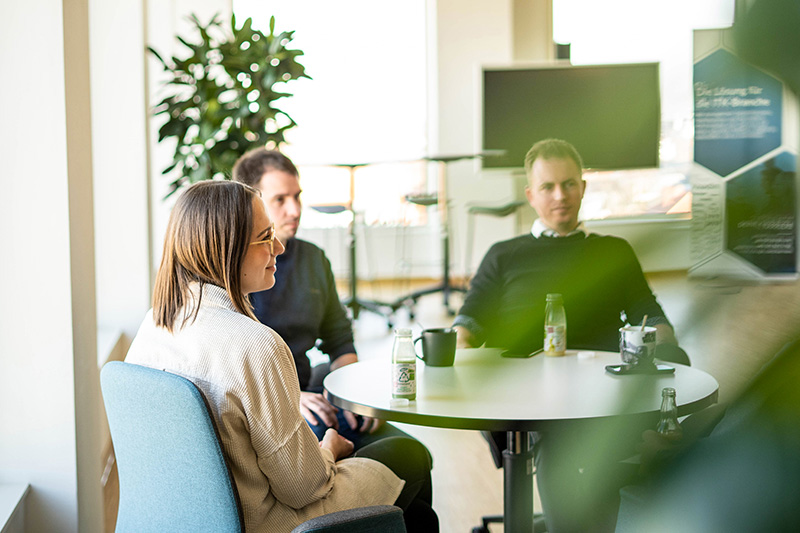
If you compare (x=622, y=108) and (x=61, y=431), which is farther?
(x=61, y=431)

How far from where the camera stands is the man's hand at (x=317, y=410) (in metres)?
1.92

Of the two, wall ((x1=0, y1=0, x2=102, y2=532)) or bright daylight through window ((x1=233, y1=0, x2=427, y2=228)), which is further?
bright daylight through window ((x1=233, y1=0, x2=427, y2=228))

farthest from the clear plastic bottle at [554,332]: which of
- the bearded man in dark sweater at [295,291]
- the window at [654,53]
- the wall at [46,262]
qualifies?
the window at [654,53]

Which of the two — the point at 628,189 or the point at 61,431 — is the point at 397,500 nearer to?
the point at 61,431

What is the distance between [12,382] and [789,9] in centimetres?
187

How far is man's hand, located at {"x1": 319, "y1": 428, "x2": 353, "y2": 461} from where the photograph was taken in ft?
5.37

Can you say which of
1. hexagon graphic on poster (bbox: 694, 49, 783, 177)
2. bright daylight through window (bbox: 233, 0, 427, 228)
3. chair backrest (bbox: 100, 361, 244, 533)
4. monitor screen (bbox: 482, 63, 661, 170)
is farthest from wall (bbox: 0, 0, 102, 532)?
bright daylight through window (bbox: 233, 0, 427, 228)

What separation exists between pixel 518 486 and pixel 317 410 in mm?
521

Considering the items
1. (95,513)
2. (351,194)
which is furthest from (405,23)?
(95,513)

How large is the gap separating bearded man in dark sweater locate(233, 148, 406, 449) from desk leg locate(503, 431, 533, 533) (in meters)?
0.38

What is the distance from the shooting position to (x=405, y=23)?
7.11m

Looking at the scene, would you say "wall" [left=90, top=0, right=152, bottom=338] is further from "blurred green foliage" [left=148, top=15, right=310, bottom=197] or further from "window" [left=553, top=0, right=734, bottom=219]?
"window" [left=553, top=0, right=734, bottom=219]

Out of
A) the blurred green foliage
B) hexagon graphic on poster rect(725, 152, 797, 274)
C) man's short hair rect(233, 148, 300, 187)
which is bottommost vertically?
hexagon graphic on poster rect(725, 152, 797, 274)

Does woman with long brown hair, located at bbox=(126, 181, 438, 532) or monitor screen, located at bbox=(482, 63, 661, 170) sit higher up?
monitor screen, located at bbox=(482, 63, 661, 170)
